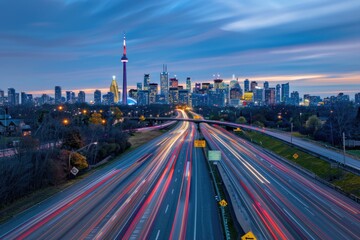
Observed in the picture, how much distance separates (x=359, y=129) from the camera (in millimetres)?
77062

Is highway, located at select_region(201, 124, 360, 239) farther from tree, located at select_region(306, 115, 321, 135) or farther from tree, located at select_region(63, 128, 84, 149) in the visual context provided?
tree, located at select_region(306, 115, 321, 135)

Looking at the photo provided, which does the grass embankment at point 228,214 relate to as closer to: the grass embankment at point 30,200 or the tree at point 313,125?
the grass embankment at point 30,200

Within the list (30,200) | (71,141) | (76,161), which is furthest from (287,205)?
(71,141)

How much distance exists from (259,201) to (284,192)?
15.7 feet

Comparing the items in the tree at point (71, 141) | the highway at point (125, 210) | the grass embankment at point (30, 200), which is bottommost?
the grass embankment at point (30, 200)

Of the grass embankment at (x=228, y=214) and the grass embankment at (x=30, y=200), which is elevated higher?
the grass embankment at (x=228, y=214)

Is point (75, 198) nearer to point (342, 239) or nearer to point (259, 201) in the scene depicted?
point (259, 201)

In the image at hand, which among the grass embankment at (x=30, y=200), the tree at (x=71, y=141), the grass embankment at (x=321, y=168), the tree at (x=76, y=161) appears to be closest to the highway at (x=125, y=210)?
the grass embankment at (x=30, y=200)

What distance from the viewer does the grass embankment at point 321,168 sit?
37469 mm

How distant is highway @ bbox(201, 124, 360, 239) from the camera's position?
25.6 metres

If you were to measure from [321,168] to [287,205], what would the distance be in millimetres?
16631

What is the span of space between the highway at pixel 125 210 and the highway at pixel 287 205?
3.07m

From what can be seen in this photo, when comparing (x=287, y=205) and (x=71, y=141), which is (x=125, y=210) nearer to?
(x=287, y=205)

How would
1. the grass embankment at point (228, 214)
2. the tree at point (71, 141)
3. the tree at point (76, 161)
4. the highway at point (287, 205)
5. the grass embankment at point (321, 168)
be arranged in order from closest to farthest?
the grass embankment at point (228, 214) < the highway at point (287, 205) < the grass embankment at point (321, 168) < the tree at point (76, 161) < the tree at point (71, 141)
